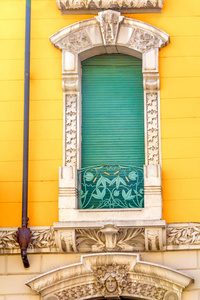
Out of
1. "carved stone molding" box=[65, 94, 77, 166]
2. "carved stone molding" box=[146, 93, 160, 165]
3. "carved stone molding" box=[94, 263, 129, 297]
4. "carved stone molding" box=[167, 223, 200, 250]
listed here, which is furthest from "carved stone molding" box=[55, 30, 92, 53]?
"carved stone molding" box=[94, 263, 129, 297]

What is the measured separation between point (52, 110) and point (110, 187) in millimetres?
1809

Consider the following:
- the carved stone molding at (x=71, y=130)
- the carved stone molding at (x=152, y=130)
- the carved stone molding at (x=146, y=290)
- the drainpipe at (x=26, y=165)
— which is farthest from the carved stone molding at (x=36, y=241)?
the carved stone molding at (x=152, y=130)

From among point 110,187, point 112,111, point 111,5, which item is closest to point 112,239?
point 110,187

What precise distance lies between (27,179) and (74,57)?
8.15 ft

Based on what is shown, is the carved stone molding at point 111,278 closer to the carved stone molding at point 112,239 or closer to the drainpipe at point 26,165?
the carved stone molding at point 112,239

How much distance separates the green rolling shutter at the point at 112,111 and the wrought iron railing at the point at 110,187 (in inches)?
13.2

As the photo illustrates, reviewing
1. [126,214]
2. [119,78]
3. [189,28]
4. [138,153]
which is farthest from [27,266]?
[189,28]

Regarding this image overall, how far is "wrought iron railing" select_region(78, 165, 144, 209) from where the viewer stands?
14078 millimetres

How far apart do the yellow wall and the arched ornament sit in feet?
3.24

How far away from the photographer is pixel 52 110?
48.3 feet

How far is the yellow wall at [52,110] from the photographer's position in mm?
14133

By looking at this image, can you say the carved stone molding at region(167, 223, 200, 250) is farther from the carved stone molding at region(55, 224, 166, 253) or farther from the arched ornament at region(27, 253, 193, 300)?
the arched ornament at region(27, 253, 193, 300)

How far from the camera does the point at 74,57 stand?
15.0 metres

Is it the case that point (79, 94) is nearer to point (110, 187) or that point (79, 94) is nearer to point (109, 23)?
point (109, 23)
